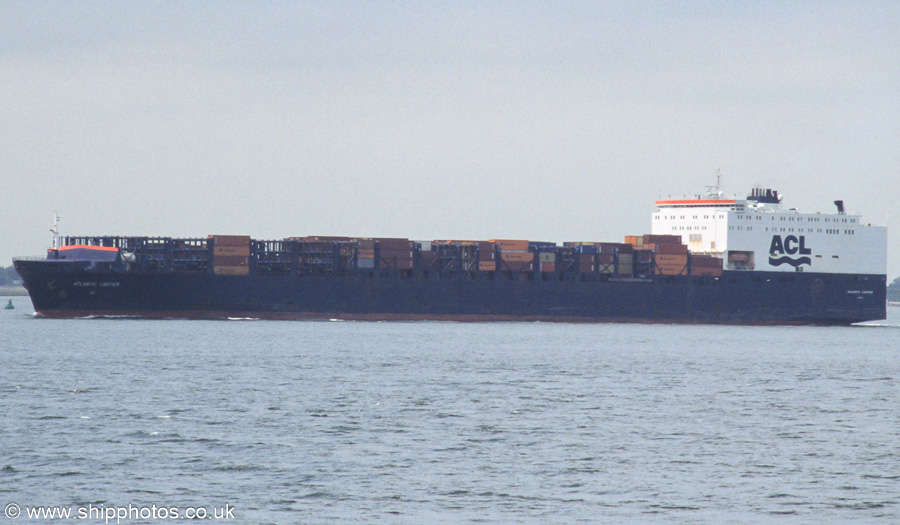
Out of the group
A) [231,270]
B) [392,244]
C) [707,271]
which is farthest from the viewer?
[707,271]

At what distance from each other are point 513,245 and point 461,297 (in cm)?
533

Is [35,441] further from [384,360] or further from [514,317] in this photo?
[514,317]

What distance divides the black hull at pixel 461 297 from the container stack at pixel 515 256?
1087 mm

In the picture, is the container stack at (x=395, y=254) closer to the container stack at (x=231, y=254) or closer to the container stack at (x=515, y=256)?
the container stack at (x=515, y=256)

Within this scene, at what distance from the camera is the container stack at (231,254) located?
217 feet

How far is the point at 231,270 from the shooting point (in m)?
66.3

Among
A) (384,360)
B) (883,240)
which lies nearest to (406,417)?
(384,360)

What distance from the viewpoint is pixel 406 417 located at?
27.7 metres

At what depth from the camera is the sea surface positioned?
58.7ft

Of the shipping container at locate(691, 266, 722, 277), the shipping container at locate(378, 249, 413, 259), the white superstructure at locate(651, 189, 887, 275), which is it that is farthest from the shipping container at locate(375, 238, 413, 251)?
the white superstructure at locate(651, 189, 887, 275)

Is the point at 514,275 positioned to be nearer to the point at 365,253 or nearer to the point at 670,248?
the point at 365,253

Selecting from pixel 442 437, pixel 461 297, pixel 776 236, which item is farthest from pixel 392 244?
pixel 442 437

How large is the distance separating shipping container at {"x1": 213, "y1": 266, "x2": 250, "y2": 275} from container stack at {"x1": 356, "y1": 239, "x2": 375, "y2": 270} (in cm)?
757

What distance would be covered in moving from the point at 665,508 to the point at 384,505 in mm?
4886
